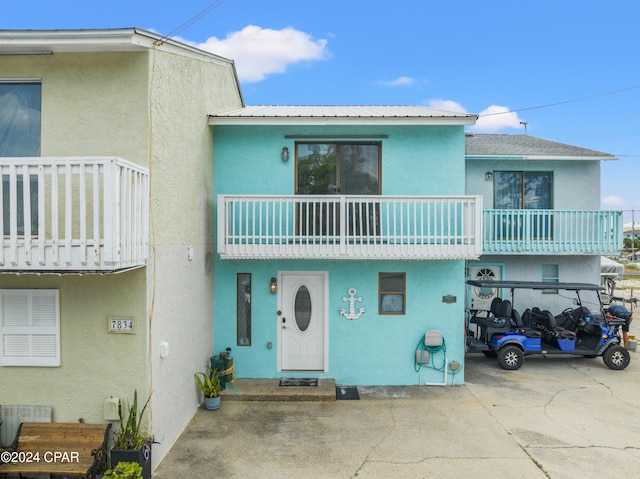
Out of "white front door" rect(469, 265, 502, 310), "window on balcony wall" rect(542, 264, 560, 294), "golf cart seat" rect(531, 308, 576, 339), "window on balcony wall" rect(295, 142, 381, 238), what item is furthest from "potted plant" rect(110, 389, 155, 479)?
"window on balcony wall" rect(542, 264, 560, 294)

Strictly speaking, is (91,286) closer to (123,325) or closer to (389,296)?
(123,325)

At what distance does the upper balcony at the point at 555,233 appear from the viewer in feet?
34.0

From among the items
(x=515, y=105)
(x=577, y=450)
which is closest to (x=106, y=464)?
(x=577, y=450)

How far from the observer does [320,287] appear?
8219 mm

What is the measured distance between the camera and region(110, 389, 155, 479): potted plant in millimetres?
4547

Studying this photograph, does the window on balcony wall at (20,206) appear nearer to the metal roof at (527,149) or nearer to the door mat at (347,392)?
the door mat at (347,392)

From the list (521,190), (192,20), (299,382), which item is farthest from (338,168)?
(521,190)

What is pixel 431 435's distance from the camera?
6043 mm

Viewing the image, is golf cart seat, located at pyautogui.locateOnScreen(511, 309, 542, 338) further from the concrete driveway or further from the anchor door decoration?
the anchor door decoration

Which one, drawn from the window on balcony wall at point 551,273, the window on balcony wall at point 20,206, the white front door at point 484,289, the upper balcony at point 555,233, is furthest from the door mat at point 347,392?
the window on balcony wall at point 551,273

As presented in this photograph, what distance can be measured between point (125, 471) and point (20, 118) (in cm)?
459

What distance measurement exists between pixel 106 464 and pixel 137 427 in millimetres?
619

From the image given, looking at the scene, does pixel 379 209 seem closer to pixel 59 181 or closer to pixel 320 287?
pixel 320 287

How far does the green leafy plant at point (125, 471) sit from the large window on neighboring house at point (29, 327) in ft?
5.00
